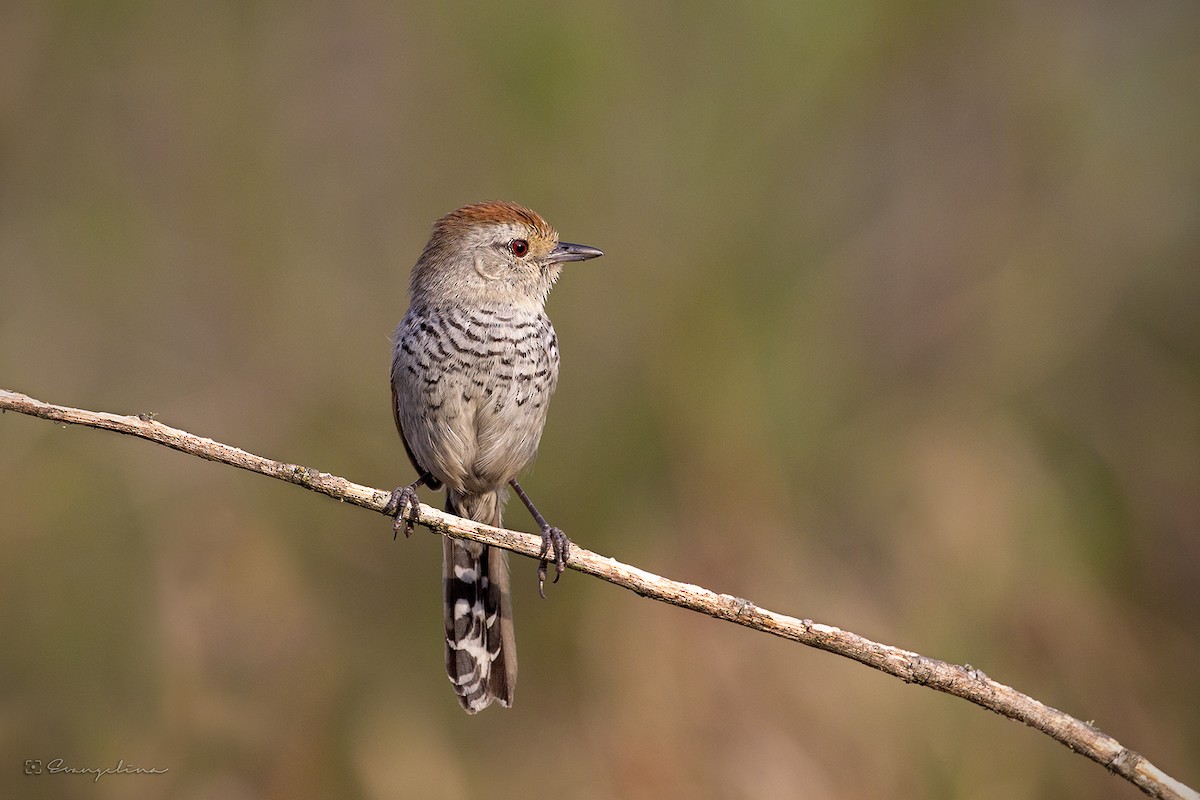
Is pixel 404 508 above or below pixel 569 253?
below

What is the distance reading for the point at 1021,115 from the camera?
700 cm

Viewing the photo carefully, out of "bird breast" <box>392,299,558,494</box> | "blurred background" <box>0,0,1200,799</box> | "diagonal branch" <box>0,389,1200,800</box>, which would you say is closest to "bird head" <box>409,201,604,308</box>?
"bird breast" <box>392,299,558,494</box>

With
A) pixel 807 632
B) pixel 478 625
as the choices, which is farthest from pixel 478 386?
pixel 807 632

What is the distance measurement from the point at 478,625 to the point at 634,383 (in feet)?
5.56

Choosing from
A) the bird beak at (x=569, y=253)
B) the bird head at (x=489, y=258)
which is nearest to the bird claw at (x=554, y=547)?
the bird head at (x=489, y=258)

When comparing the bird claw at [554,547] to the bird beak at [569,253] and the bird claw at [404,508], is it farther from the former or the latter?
the bird beak at [569,253]

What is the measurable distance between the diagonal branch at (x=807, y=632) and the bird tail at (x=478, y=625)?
5.26 feet

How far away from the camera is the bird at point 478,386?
4.59 metres

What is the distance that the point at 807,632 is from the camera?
2.96 meters

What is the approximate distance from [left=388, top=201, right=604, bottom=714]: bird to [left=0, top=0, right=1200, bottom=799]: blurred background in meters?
0.85

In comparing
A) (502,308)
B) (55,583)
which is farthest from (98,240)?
(502,308)

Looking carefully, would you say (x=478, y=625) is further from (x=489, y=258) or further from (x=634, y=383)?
(x=634, y=383)

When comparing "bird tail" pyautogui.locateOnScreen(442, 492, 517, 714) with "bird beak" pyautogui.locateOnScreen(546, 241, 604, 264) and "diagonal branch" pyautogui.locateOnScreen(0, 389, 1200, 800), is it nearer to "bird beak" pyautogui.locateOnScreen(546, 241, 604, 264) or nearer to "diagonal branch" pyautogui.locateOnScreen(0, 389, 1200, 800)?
"bird beak" pyautogui.locateOnScreen(546, 241, 604, 264)

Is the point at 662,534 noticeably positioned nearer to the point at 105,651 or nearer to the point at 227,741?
the point at 227,741
